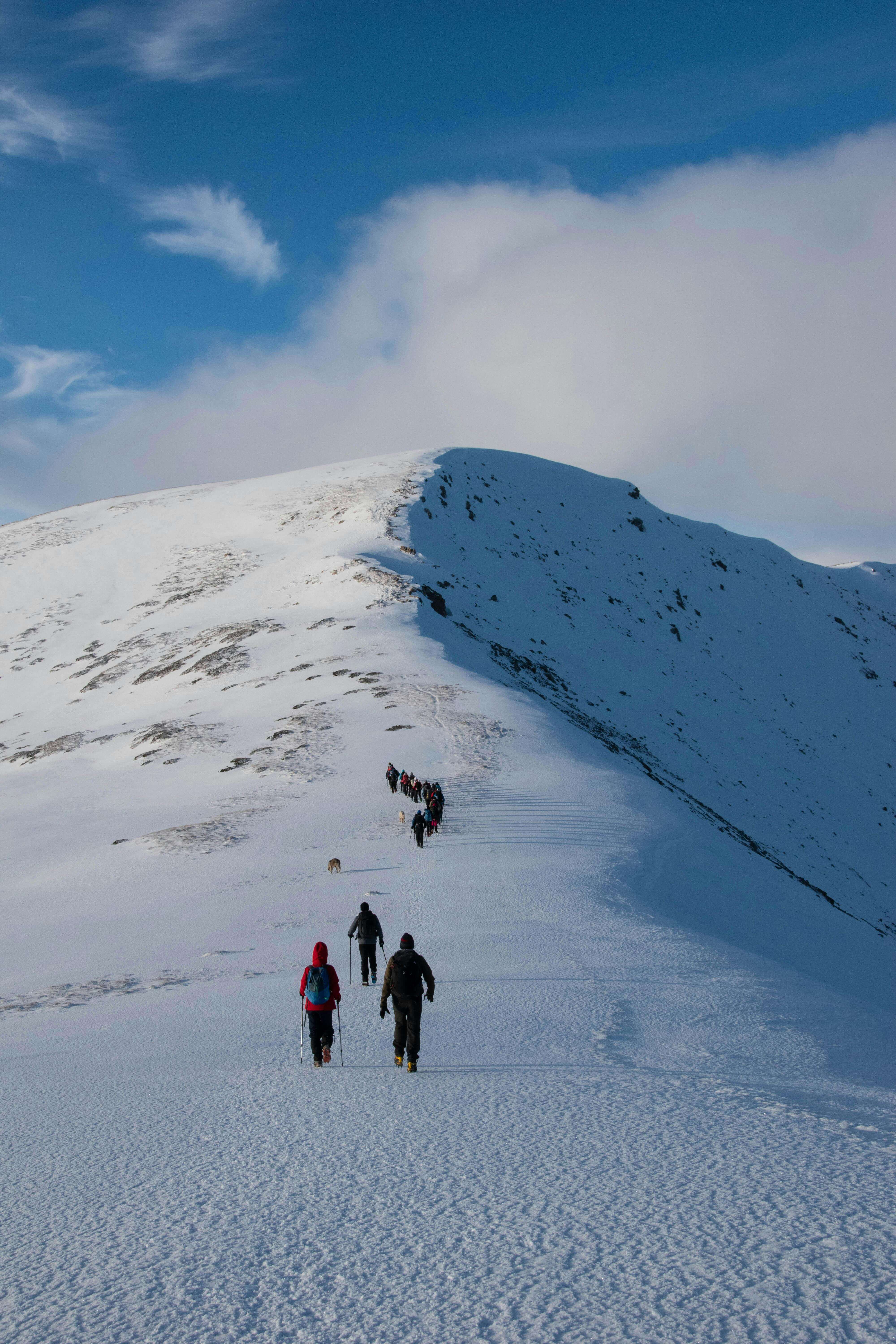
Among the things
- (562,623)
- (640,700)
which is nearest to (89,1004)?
(640,700)

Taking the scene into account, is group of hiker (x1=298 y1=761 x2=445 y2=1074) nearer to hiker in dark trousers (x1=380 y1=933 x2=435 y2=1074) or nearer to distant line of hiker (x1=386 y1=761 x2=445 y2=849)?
hiker in dark trousers (x1=380 y1=933 x2=435 y2=1074)

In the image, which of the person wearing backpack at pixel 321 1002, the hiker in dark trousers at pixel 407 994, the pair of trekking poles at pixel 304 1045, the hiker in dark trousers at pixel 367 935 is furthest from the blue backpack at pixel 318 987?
the hiker in dark trousers at pixel 367 935

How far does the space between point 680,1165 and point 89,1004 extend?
947 centimetres

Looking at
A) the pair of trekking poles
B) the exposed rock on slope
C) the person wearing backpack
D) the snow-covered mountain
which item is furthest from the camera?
the exposed rock on slope

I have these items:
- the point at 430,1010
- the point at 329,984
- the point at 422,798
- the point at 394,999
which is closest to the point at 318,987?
the point at 329,984

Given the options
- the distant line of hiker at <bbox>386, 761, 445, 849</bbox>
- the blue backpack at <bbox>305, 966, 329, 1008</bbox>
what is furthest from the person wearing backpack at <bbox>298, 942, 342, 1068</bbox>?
the distant line of hiker at <bbox>386, 761, 445, 849</bbox>

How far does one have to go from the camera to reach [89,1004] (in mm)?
12758

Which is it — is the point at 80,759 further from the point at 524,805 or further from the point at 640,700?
the point at 640,700

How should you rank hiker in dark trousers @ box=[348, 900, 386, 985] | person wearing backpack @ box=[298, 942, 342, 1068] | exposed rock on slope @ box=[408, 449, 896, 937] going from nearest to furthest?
person wearing backpack @ box=[298, 942, 342, 1068] → hiker in dark trousers @ box=[348, 900, 386, 985] → exposed rock on slope @ box=[408, 449, 896, 937]

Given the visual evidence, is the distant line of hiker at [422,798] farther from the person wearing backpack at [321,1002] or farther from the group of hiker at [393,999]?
the person wearing backpack at [321,1002]

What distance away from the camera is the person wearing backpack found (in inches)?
362

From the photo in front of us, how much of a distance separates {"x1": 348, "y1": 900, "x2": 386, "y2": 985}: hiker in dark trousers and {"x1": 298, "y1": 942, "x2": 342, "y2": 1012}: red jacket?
3068mm

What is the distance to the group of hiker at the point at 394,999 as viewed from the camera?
29.3 feet

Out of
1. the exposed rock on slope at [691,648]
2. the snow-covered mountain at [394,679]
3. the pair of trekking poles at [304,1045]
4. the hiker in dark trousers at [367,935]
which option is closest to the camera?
the pair of trekking poles at [304,1045]
